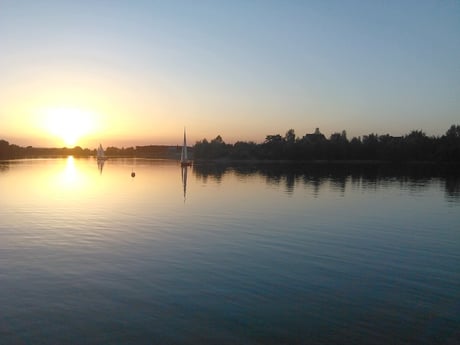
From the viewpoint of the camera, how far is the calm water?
46.6 feet

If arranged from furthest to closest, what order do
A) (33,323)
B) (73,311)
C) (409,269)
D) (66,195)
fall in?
(66,195)
(409,269)
(73,311)
(33,323)

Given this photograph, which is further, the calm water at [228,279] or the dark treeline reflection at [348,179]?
the dark treeline reflection at [348,179]

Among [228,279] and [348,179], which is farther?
[348,179]

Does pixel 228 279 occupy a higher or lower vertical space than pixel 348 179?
higher

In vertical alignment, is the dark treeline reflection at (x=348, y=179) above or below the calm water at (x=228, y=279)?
below

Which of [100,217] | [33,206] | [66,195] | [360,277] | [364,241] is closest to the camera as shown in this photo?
[360,277]

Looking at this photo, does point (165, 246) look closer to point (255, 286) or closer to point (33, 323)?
point (255, 286)

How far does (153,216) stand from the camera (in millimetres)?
40156

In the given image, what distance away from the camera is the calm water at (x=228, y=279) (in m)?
14.2

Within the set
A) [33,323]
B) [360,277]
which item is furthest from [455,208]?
[33,323]

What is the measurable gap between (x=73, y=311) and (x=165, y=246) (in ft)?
37.6

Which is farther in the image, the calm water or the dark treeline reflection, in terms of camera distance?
the dark treeline reflection

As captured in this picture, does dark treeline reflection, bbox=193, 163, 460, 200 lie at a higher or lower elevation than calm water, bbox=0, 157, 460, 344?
lower

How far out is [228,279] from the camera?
19.9 metres
